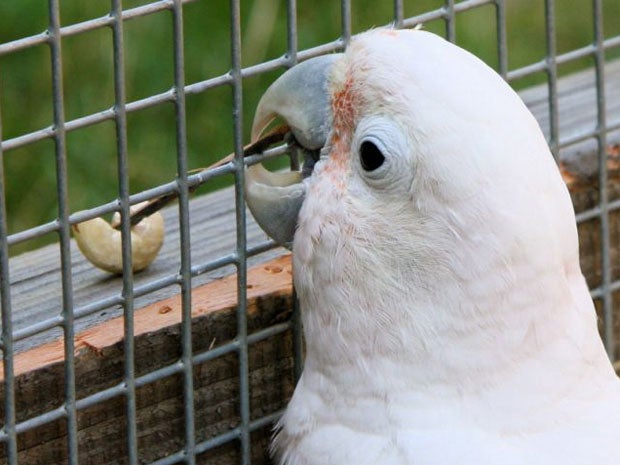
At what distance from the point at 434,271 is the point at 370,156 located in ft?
0.55

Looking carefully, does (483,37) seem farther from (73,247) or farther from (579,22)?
(73,247)

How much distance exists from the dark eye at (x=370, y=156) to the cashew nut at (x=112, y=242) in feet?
1.33

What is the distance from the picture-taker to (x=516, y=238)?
5.64ft

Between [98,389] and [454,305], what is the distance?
1.66ft

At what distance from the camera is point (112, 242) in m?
2.04

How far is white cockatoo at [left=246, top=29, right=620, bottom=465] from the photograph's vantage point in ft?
5.63

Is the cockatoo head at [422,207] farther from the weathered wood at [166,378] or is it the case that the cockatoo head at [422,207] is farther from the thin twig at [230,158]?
the weathered wood at [166,378]

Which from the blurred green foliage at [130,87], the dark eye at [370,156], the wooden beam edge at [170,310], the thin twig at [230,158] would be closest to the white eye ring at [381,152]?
the dark eye at [370,156]

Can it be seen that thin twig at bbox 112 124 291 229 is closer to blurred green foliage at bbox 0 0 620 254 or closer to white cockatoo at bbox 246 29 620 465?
white cockatoo at bbox 246 29 620 465

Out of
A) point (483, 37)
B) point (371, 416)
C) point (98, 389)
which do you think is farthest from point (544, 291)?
point (483, 37)

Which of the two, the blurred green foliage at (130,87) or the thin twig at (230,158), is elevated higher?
the blurred green foliage at (130,87)

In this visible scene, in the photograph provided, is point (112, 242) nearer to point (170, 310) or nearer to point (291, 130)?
point (170, 310)

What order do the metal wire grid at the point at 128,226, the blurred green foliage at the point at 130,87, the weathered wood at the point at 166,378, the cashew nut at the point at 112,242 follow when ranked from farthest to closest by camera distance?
the blurred green foliage at the point at 130,87 → the cashew nut at the point at 112,242 → the weathered wood at the point at 166,378 → the metal wire grid at the point at 128,226

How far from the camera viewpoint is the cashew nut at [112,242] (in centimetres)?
204
